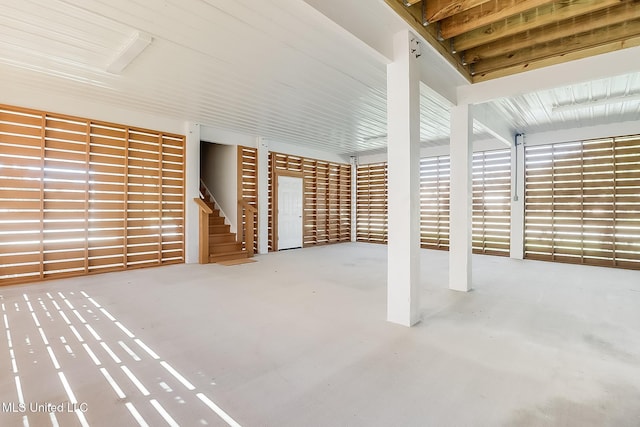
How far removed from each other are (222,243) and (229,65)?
448cm

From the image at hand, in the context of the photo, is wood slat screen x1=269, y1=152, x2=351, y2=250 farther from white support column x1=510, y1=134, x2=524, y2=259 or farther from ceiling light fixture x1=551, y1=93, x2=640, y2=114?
ceiling light fixture x1=551, y1=93, x2=640, y2=114

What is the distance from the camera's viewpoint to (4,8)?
2.75 m

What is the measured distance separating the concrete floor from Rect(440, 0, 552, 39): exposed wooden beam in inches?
123

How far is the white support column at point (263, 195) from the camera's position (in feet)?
26.1

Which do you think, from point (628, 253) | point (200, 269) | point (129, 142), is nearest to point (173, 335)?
point (200, 269)

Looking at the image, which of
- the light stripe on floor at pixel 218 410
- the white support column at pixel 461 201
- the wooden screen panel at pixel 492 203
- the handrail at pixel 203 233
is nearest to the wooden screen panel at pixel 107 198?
the handrail at pixel 203 233

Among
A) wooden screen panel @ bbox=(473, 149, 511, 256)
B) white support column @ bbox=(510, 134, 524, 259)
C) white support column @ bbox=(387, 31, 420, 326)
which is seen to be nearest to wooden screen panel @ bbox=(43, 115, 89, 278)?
white support column @ bbox=(387, 31, 420, 326)

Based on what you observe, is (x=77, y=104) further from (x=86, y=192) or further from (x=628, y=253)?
(x=628, y=253)

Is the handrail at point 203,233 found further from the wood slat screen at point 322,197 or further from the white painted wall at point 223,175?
the wood slat screen at point 322,197

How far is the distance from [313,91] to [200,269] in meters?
4.13

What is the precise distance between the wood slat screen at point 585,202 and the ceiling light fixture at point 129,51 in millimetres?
8411

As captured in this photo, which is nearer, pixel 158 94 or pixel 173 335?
pixel 173 335

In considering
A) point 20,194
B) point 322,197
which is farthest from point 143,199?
point 322,197

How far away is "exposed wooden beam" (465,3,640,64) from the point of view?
285 centimetres
